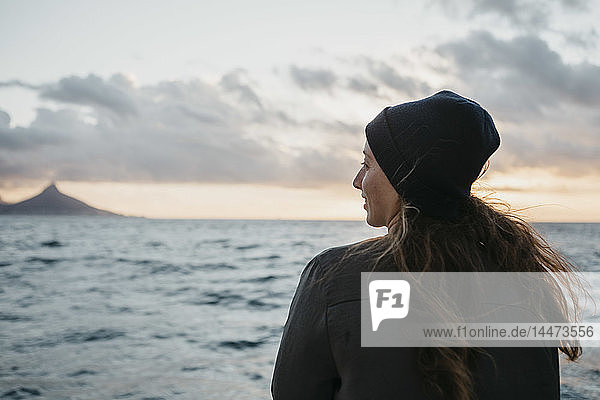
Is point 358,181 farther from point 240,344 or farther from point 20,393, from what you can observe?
point 240,344

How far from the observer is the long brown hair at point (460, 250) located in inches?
53.7

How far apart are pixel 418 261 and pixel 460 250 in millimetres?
120

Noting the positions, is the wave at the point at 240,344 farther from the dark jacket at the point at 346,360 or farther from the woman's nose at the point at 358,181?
the dark jacket at the point at 346,360

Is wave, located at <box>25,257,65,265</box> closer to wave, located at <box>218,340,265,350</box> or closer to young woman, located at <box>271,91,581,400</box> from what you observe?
wave, located at <box>218,340,265,350</box>

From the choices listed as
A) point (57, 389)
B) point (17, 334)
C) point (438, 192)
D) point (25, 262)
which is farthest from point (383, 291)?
point (25, 262)

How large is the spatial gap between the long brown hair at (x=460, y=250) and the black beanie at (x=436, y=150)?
44mm

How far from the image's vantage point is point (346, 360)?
1341mm

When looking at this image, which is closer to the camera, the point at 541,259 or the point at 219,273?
the point at 541,259

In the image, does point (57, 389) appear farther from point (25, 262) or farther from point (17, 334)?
point (25, 262)

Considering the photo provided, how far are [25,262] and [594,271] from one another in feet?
65.5

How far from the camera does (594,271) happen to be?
59.2 ft

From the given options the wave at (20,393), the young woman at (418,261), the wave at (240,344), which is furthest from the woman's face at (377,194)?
the wave at (240,344)

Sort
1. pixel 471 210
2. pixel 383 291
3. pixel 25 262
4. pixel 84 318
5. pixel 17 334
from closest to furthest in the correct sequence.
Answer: pixel 383 291
pixel 471 210
pixel 17 334
pixel 84 318
pixel 25 262

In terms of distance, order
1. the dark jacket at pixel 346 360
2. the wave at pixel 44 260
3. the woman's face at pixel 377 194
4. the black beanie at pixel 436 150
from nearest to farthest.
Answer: the dark jacket at pixel 346 360, the black beanie at pixel 436 150, the woman's face at pixel 377 194, the wave at pixel 44 260
